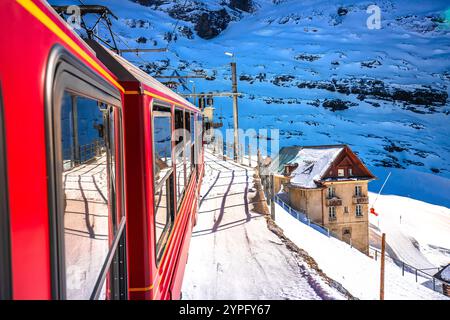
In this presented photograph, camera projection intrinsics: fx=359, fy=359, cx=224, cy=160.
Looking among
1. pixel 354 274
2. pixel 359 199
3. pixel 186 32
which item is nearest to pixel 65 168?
pixel 354 274

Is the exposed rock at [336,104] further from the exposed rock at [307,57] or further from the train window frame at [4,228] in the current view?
the train window frame at [4,228]

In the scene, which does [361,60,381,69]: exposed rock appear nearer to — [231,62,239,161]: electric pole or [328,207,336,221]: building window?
[328,207,336,221]: building window

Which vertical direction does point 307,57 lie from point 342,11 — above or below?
below

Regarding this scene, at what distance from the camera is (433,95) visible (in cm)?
6644

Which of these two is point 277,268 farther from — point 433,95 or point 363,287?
point 433,95

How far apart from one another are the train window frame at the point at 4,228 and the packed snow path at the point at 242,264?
170 inches

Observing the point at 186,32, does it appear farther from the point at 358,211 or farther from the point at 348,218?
the point at 348,218

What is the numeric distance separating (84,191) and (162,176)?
1.71 meters

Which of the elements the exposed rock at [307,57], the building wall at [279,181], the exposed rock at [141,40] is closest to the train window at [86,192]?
the building wall at [279,181]

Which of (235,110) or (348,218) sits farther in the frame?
(348,218)

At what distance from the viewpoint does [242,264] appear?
6.05 meters

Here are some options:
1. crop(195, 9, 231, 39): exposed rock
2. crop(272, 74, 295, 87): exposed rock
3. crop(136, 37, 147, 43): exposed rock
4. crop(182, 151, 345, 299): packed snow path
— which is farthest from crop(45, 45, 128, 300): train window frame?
crop(136, 37, 147, 43): exposed rock

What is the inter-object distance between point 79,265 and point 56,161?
0.41 m

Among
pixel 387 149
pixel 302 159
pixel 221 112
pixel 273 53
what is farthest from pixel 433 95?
Result: pixel 302 159
